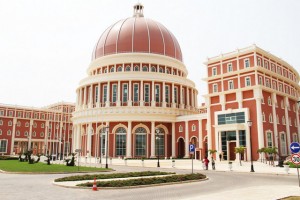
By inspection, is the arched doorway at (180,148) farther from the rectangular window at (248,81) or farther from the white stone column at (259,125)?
the rectangular window at (248,81)

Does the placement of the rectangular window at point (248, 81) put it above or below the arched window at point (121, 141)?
above

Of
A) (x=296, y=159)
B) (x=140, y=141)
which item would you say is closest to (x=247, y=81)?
(x=140, y=141)

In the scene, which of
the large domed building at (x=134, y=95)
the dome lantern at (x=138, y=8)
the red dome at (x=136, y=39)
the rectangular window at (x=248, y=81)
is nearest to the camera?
the rectangular window at (x=248, y=81)

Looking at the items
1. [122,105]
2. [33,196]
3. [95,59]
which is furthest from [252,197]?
[95,59]

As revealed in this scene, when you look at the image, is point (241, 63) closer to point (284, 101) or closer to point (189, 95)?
point (284, 101)

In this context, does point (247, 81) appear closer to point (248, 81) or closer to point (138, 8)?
point (248, 81)

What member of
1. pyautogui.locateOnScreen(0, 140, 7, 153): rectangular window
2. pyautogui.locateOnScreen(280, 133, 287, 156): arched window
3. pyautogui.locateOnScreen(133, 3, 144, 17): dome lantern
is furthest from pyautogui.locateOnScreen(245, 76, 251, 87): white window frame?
pyautogui.locateOnScreen(0, 140, 7, 153): rectangular window

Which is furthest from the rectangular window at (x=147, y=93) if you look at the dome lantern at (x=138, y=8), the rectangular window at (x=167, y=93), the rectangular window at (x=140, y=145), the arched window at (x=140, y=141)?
the dome lantern at (x=138, y=8)

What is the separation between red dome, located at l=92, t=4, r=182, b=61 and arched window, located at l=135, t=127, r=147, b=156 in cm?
1928

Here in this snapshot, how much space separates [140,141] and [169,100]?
39.3ft

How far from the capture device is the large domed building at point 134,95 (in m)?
59.4

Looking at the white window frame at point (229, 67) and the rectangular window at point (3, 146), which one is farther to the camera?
the rectangular window at point (3, 146)

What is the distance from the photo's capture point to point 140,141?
59594 mm

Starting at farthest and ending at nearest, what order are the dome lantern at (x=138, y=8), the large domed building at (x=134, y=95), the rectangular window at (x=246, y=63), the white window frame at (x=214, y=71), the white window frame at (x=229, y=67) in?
the dome lantern at (x=138, y=8)
the large domed building at (x=134, y=95)
the white window frame at (x=214, y=71)
the white window frame at (x=229, y=67)
the rectangular window at (x=246, y=63)
